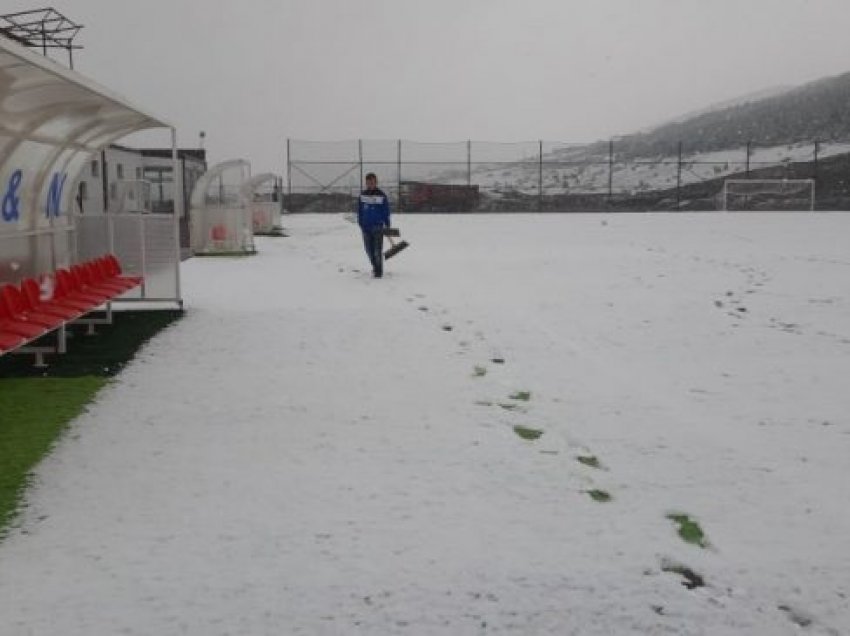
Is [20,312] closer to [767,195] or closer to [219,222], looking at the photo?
[219,222]

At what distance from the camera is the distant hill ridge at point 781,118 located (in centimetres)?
10488

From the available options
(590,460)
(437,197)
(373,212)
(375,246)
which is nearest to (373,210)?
(373,212)

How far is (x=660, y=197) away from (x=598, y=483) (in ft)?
147

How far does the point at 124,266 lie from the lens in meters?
10.4

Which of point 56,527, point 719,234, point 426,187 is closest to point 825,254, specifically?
point 719,234

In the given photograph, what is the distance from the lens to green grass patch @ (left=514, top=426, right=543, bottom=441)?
17.3ft

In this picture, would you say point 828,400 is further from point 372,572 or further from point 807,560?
point 372,572

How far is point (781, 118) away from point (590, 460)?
124m

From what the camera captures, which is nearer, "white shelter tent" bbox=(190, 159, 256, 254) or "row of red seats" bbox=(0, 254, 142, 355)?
"row of red seats" bbox=(0, 254, 142, 355)

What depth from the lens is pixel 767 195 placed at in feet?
153

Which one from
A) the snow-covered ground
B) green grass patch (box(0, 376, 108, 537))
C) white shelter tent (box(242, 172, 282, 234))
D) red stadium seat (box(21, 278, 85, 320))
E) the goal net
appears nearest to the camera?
the snow-covered ground

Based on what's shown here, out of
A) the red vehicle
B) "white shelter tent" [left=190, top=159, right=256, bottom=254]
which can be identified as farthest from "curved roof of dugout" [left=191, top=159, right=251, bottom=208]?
the red vehicle

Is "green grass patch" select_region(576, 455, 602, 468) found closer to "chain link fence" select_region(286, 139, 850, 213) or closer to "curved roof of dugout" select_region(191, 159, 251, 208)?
"curved roof of dugout" select_region(191, 159, 251, 208)

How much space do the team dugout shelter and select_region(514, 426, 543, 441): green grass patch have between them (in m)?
3.35
